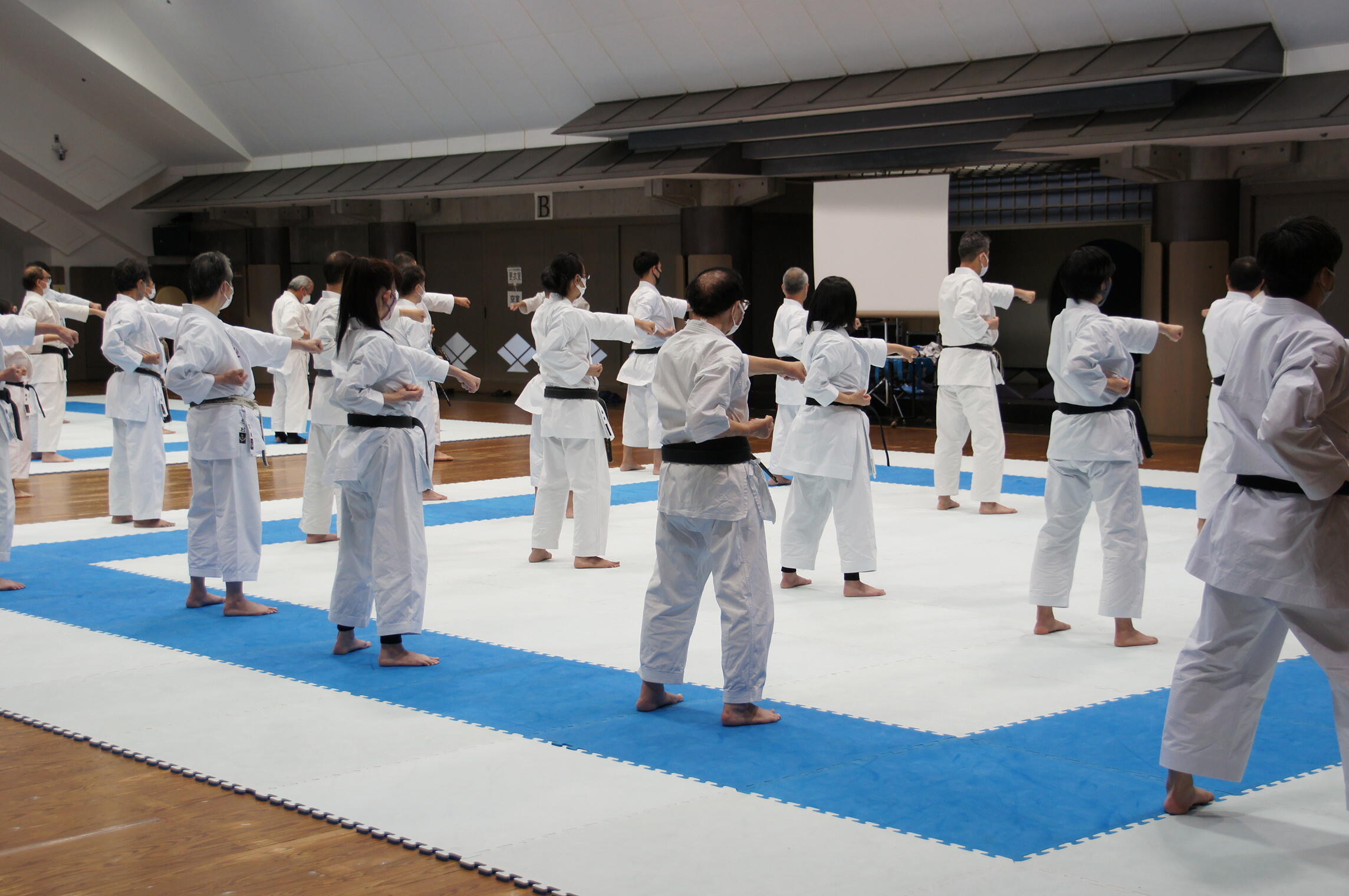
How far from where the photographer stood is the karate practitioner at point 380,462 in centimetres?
487

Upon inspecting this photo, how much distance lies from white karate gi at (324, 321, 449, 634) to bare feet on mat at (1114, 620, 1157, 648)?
2.64m

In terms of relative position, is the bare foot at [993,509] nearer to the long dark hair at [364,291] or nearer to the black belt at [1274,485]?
the long dark hair at [364,291]

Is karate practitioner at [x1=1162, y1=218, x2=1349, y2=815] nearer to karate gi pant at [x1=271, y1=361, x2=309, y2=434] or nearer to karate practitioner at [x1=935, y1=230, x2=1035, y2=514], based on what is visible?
karate practitioner at [x1=935, y1=230, x2=1035, y2=514]

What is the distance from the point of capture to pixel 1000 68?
448 inches

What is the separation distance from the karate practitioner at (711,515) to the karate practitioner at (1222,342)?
309cm

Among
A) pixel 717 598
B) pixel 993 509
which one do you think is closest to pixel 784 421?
pixel 993 509

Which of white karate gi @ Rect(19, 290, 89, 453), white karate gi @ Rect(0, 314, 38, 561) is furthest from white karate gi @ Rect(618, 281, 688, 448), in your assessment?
white karate gi @ Rect(19, 290, 89, 453)

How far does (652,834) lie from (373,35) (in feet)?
45.4

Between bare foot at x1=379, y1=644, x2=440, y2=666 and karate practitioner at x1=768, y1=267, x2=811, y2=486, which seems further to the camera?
karate practitioner at x1=768, y1=267, x2=811, y2=486

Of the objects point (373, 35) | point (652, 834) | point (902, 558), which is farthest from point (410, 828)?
point (373, 35)

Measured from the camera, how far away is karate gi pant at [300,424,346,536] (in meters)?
7.56

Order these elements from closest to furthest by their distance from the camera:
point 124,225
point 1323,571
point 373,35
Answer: point 1323,571
point 373,35
point 124,225

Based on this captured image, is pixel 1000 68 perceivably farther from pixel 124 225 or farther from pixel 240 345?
pixel 124 225

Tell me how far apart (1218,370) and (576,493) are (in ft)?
10.9
